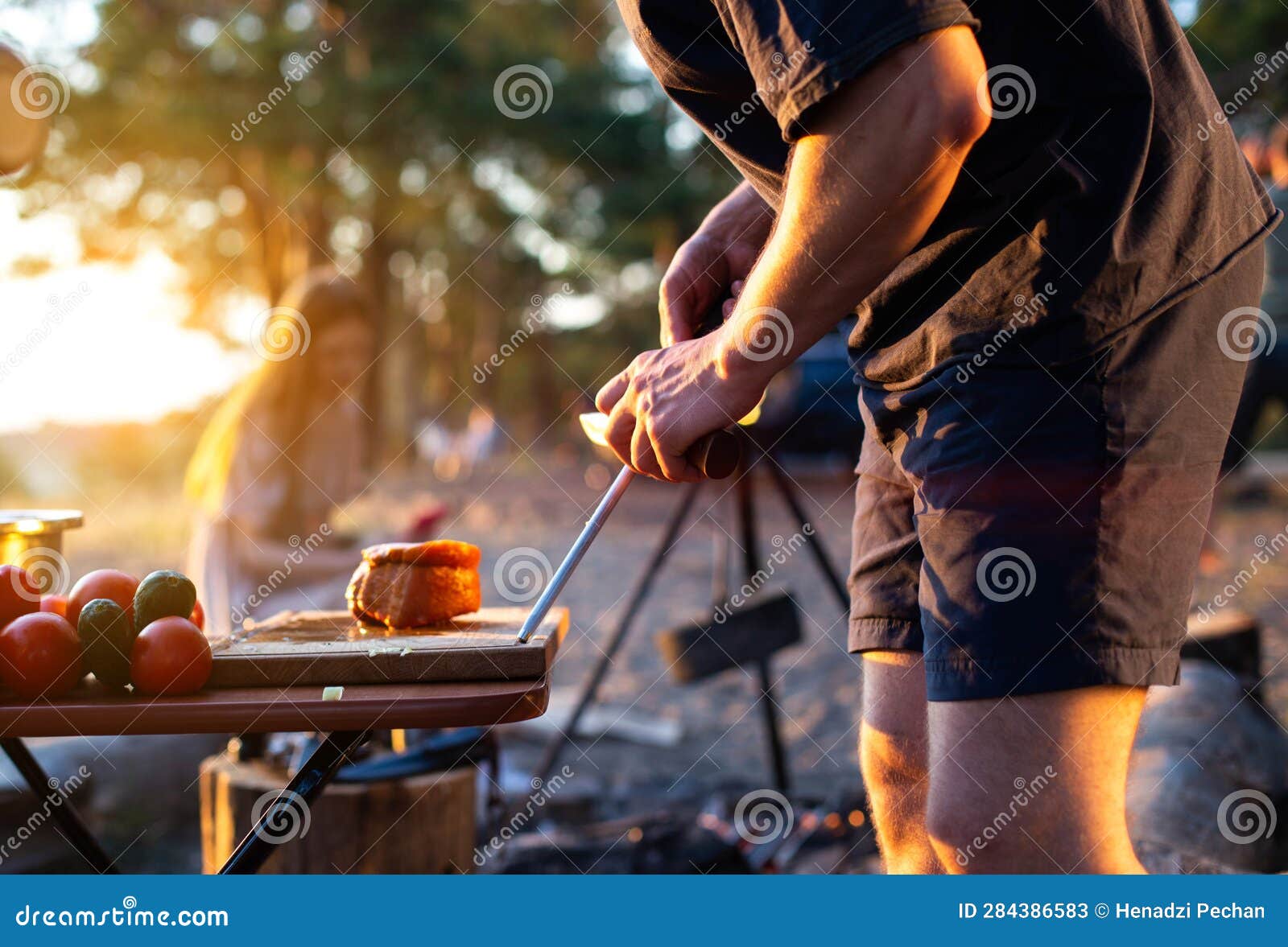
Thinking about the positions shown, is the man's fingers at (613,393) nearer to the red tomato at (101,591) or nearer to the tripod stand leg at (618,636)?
the red tomato at (101,591)

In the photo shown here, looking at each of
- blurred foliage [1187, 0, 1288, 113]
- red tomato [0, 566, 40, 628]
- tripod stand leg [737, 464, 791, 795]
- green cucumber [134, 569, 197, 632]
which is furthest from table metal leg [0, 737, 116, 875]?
blurred foliage [1187, 0, 1288, 113]

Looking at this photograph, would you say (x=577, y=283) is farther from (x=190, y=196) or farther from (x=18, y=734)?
(x=18, y=734)

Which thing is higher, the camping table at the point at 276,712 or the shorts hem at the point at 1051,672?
the camping table at the point at 276,712

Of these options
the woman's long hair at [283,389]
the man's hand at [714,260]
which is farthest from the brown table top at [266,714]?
the woman's long hair at [283,389]

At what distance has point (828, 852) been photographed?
3.74 m

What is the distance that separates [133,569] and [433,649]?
10.7 metres

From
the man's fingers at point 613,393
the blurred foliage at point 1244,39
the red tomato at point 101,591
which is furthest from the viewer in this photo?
the blurred foliage at point 1244,39

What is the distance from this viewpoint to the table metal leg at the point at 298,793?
1864mm

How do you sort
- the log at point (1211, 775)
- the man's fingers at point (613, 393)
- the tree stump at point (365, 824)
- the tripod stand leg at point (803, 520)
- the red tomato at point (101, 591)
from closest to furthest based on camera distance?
the man's fingers at point (613, 393) < the red tomato at point (101, 591) < the tree stump at point (365, 824) < the log at point (1211, 775) < the tripod stand leg at point (803, 520)

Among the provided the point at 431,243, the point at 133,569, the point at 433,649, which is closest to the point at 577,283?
the point at 431,243

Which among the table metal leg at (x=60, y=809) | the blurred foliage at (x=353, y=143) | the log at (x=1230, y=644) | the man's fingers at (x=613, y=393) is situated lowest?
the log at (x=1230, y=644)

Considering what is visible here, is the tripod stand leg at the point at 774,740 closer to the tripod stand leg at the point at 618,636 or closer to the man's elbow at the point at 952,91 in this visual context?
the tripod stand leg at the point at 618,636

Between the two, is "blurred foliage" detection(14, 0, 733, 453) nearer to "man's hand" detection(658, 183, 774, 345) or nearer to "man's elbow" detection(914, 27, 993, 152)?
"man's hand" detection(658, 183, 774, 345)

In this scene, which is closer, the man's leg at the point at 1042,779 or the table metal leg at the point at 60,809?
the man's leg at the point at 1042,779
